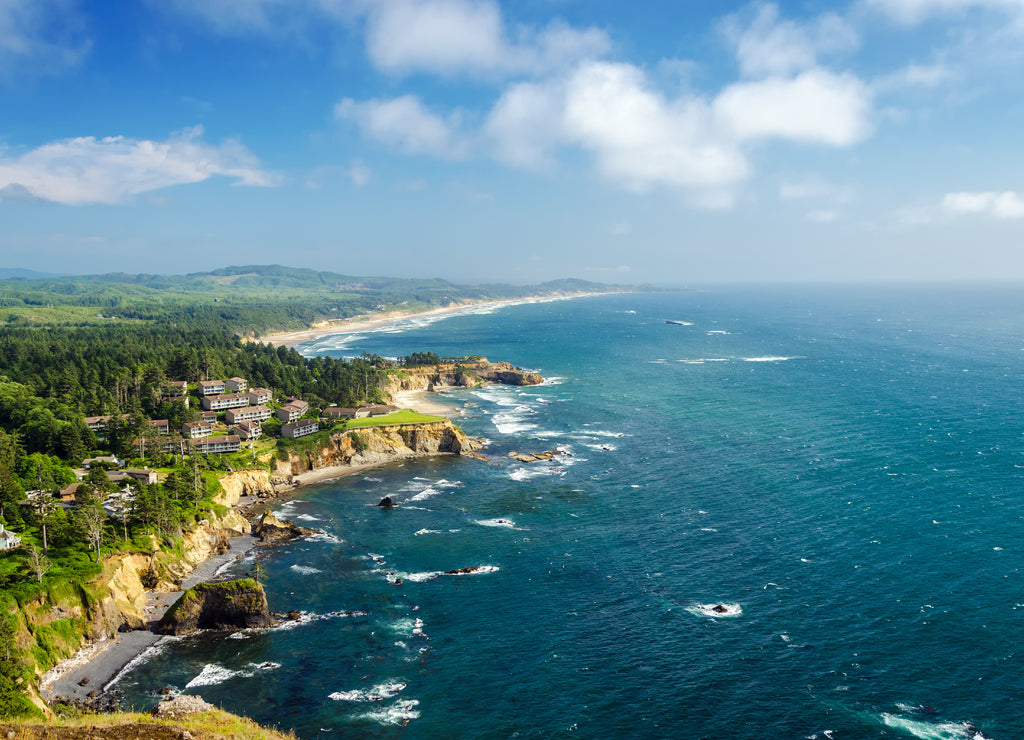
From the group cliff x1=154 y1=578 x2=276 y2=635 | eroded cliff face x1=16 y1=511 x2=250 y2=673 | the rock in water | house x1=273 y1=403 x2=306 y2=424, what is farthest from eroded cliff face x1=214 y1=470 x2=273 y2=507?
cliff x1=154 y1=578 x2=276 y2=635

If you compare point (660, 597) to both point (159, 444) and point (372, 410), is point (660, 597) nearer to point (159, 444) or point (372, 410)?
point (159, 444)

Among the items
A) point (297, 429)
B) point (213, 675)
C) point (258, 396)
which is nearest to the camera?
point (213, 675)

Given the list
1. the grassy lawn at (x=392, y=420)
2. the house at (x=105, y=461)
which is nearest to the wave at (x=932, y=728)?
the grassy lawn at (x=392, y=420)

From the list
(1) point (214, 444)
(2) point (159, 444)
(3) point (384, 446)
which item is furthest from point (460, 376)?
(2) point (159, 444)

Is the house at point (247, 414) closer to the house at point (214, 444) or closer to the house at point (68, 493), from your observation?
the house at point (214, 444)

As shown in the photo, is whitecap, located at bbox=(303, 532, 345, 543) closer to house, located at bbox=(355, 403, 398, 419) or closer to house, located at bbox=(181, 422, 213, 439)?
house, located at bbox=(181, 422, 213, 439)

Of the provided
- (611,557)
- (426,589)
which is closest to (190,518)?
(426,589)
